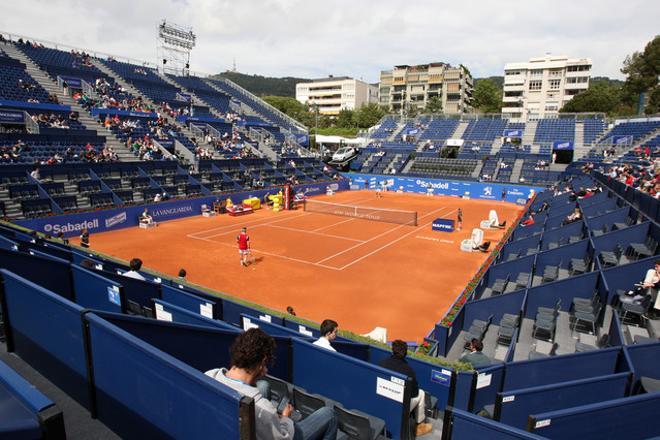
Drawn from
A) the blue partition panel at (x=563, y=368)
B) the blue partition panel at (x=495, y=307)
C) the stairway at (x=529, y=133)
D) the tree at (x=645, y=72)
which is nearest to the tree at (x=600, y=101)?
the tree at (x=645, y=72)

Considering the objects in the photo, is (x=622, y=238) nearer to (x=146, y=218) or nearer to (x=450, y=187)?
(x=146, y=218)

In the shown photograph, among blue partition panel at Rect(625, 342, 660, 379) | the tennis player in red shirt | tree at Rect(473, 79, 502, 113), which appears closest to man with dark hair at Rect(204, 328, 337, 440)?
blue partition panel at Rect(625, 342, 660, 379)

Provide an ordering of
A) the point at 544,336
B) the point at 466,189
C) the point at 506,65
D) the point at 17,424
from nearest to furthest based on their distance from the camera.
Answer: the point at 17,424
the point at 544,336
the point at 466,189
the point at 506,65

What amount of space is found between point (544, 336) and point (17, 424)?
42.4 feet

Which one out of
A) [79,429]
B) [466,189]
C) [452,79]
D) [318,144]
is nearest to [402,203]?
[466,189]

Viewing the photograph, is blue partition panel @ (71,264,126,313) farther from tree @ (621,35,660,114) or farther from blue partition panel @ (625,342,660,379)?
tree @ (621,35,660,114)

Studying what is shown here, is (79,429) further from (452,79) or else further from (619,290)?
(452,79)

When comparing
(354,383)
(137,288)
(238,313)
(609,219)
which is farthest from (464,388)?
(609,219)

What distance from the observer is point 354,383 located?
19.5 ft

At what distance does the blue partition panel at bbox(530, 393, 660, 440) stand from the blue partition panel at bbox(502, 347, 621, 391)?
2.26 meters

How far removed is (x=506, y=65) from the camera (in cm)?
11500

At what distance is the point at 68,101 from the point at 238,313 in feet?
129

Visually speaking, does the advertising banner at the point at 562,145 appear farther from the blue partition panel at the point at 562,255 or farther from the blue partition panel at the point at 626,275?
the blue partition panel at the point at 626,275

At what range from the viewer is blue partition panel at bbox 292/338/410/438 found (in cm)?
561
